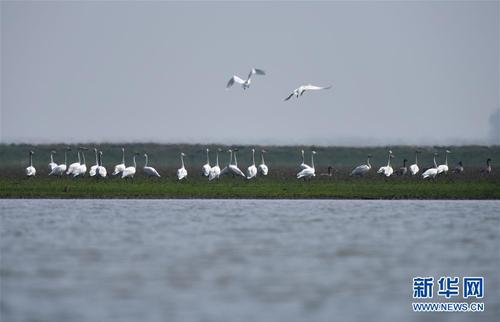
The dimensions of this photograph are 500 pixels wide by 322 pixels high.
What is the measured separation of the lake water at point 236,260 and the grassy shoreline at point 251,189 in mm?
4728

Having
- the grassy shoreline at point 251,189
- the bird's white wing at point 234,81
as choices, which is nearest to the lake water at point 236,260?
the grassy shoreline at point 251,189

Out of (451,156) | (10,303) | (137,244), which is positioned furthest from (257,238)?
(451,156)

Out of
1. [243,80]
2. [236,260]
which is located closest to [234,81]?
[243,80]

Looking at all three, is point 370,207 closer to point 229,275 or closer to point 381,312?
point 229,275

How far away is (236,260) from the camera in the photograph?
24.3 m

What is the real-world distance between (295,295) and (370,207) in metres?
18.1

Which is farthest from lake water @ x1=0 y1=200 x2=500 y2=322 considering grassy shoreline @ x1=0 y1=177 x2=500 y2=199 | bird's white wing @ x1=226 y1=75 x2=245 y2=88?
bird's white wing @ x1=226 y1=75 x2=245 y2=88

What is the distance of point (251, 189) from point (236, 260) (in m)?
20.4

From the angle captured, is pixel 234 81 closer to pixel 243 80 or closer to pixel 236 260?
pixel 243 80

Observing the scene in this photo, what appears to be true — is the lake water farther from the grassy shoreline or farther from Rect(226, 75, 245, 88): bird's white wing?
Rect(226, 75, 245, 88): bird's white wing

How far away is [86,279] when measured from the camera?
71.2 feet

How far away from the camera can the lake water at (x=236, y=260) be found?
19.0 m

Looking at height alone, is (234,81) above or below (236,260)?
above

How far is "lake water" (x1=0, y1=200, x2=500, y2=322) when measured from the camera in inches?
747
